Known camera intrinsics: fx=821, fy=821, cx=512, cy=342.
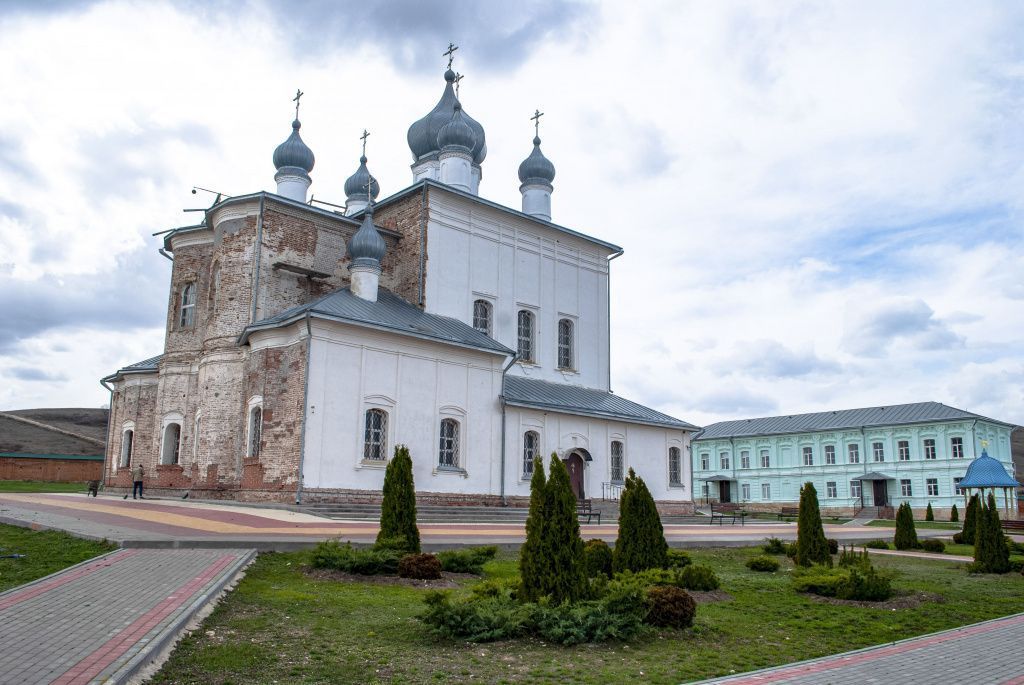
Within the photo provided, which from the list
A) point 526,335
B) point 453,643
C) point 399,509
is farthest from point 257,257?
point 453,643

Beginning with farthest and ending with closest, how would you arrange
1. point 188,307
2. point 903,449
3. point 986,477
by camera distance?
point 903,449, point 986,477, point 188,307

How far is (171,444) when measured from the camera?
2705cm

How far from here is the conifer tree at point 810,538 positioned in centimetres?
1336

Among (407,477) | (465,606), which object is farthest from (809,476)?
(465,606)

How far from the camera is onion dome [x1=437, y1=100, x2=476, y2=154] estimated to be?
31.5 metres

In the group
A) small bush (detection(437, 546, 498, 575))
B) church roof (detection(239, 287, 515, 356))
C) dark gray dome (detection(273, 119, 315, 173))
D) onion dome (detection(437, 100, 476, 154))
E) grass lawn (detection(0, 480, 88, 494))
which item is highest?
onion dome (detection(437, 100, 476, 154))

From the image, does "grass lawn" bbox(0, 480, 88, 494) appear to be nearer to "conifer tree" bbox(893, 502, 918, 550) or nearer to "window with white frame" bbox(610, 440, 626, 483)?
"window with white frame" bbox(610, 440, 626, 483)

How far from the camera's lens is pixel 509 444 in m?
26.3

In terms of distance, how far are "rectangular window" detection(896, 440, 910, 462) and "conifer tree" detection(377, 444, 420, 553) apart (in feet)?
151

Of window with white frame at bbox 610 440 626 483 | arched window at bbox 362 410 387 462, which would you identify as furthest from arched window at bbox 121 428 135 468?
window with white frame at bbox 610 440 626 483

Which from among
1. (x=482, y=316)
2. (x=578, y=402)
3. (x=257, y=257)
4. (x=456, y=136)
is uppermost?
(x=456, y=136)

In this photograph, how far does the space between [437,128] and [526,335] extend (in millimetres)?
9183

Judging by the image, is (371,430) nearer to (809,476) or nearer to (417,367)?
(417,367)

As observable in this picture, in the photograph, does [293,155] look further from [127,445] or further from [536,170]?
[127,445]
